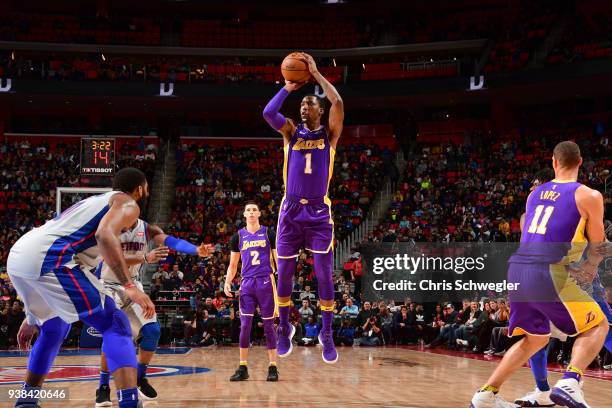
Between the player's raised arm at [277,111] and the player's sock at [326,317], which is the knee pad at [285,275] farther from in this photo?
the player's raised arm at [277,111]

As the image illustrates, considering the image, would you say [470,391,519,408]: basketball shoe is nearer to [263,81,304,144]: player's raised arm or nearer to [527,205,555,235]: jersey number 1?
[527,205,555,235]: jersey number 1

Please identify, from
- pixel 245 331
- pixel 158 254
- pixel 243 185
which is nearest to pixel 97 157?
pixel 243 185

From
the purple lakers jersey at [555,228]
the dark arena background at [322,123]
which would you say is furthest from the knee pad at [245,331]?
the purple lakers jersey at [555,228]

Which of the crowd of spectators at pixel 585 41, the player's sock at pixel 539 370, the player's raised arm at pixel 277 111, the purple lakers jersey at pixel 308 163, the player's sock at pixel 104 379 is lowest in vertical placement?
the player's sock at pixel 104 379

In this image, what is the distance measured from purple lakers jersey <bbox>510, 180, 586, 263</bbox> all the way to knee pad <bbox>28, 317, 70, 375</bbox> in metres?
3.51

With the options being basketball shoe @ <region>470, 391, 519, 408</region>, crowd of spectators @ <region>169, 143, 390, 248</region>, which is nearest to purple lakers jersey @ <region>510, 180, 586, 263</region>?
basketball shoe @ <region>470, 391, 519, 408</region>

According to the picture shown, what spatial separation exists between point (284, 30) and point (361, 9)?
320 cm

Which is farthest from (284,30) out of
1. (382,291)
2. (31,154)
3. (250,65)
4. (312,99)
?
(312,99)

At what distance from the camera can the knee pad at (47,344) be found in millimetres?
5586

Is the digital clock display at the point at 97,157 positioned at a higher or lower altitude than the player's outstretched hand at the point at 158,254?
higher

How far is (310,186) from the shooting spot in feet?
24.6

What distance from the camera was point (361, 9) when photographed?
30.4 meters

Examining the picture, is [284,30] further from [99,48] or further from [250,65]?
[99,48]

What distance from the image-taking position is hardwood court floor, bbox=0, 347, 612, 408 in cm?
761
